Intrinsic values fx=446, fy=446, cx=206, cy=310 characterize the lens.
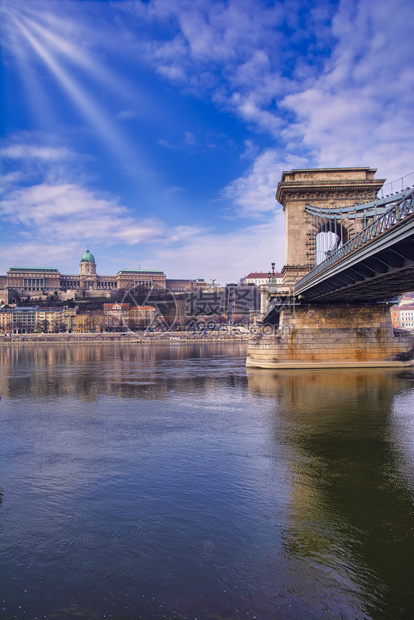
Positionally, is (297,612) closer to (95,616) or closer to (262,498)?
(95,616)

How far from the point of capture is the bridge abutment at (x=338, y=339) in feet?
108

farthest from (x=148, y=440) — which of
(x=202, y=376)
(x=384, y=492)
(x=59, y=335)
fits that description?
(x=59, y=335)

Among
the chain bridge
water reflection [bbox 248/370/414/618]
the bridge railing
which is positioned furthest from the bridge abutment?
water reflection [bbox 248/370/414/618]

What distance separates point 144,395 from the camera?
2531 centimetres

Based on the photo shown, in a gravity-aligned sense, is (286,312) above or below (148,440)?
above

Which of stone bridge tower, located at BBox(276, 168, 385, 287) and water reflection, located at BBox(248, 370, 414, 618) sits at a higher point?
stone bridge tower, located at BBox(276, 168, 385, 287)

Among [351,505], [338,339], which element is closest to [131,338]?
[338,339]

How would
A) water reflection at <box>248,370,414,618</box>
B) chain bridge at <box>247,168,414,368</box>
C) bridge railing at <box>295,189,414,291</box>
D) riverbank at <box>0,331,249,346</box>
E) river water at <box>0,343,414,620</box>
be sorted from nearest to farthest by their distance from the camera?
1. river water at <box>0,343,414,620</box>
2. water reflection at <box>248,370,414,618</box>
3. bridge railing at <box>295,189,414,291</box>
4. chain bridge at <box>247,168,414,368</box>
5. riverbank at <box>0,331,249,346</box>

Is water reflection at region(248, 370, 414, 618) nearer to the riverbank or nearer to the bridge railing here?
the bridge railing

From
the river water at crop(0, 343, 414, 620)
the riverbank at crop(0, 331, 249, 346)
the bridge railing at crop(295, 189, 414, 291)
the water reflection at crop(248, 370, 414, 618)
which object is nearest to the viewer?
the river water at crop(0, 343, 414, 620)

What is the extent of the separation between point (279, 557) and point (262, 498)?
94.6 inches

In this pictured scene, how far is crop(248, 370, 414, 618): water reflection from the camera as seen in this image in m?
6.66

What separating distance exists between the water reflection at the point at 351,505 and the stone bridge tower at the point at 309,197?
1710 cm

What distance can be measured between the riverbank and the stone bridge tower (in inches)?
2934
